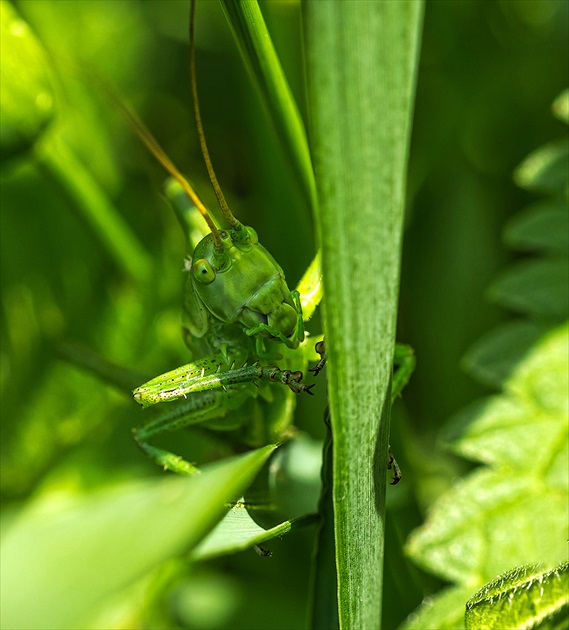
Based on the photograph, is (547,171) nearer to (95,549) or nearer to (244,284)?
(244,284)

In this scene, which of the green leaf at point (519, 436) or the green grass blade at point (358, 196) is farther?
the green leaf at point (519, 436)

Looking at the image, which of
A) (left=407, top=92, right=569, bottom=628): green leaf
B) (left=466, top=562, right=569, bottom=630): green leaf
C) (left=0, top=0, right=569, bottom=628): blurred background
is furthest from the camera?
(left=0, top=0, right=569, bottom=628): blurred background

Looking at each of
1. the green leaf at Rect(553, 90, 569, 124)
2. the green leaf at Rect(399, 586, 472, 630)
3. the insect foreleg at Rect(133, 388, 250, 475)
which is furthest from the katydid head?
the green leaf at Rect(553, 90, 569, 124)

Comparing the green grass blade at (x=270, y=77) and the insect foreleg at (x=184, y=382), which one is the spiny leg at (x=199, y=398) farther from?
the green grass blade at (x=270, y=77)

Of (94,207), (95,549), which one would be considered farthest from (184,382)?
(94,207)

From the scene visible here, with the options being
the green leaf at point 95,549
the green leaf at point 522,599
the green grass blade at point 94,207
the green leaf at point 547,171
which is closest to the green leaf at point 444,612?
the green leaf at point 522,599

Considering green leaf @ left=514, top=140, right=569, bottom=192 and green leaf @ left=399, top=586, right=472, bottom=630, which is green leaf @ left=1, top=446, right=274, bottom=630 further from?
green leaf @ left=514, top=140, right=569, bottom=192

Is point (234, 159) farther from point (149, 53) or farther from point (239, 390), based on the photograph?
point (239, 390)
